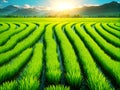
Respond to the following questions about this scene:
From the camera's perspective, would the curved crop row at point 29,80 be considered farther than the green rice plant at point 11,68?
No

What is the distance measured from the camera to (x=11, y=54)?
28.3 ft

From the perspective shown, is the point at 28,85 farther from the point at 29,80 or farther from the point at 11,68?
the point at 11,68

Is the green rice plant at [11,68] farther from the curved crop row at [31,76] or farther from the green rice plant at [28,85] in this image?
the green rice plant at [28,85]

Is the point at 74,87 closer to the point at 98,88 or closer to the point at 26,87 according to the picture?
the point at 98,88

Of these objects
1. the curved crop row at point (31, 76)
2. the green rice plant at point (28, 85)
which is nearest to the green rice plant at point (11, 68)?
the curved crop row at point (31, 76)

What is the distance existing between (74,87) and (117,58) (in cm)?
303

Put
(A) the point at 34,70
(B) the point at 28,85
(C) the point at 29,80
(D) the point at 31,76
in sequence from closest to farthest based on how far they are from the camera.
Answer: (B) the point at 28,85
(C) the point at 29,80
(D) the point at 31,76
(A) the point at 34,70

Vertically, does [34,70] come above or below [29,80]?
below

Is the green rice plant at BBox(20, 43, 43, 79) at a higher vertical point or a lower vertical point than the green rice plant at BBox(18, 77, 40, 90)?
lower

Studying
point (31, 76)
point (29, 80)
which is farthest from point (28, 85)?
point (31, 76)

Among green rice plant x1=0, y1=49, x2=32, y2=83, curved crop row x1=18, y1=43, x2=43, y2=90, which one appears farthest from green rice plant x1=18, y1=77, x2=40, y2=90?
green rice plant x1=0, y1=49, x2=32, y2=83

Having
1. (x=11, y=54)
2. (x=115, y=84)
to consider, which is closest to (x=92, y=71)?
(x=115, y=84)

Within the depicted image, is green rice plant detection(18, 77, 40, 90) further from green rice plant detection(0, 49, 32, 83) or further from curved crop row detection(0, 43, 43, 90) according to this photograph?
green rice plant detection(0, 49, 32, 83)

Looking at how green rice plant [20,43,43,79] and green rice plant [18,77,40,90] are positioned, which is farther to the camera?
green rice plant [20,43,43,79]
